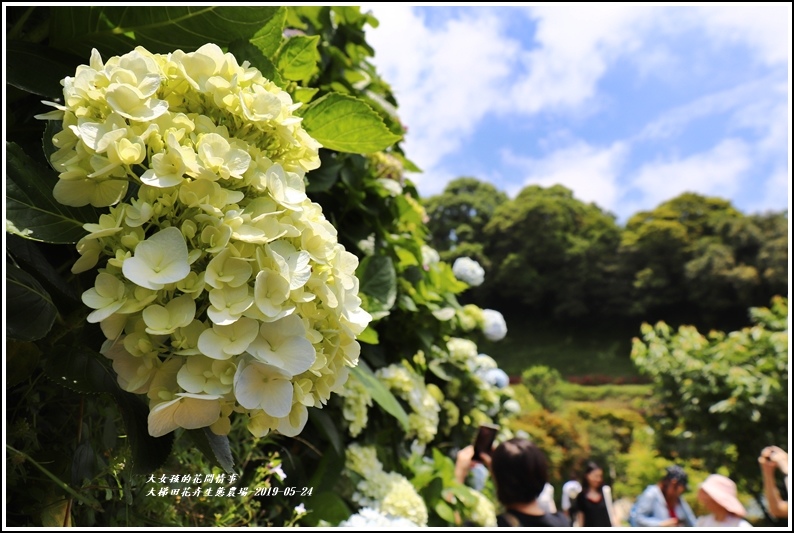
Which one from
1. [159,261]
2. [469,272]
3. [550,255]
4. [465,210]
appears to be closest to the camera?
[159,261]

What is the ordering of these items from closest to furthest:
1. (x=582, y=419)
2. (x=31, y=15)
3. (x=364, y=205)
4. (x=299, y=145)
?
(x=299, y=145) → (x=31, y=15) → (x=364, y=205) → (x=582, y=419)

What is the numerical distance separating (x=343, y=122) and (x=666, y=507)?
5206mm

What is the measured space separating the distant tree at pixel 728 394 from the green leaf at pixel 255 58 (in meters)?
7.46

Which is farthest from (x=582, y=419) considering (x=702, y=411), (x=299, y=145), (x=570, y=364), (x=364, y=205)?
(x=570, y=364)

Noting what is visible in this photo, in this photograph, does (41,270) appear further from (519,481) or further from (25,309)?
(519,481)

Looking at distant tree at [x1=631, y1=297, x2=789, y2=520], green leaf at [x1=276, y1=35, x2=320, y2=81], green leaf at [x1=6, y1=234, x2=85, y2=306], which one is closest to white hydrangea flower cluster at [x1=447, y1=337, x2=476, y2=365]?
green leaf at [x1=276, y1=35, x2=320, y2=81]

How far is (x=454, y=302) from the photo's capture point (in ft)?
7.77

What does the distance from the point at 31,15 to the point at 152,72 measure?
1.28 feet

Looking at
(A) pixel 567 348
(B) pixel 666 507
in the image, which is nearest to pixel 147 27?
(B) pixel 666 507

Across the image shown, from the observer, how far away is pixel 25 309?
0.49 metres

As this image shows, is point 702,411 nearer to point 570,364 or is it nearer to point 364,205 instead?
point 364,205

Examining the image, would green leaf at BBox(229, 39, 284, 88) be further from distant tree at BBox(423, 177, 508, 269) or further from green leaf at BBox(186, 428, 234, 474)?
distant tree at BBox(423, 177, 508, 269)

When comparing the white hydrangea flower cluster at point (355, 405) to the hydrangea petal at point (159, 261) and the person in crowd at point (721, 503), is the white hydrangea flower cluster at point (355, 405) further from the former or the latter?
the person in crowd at point (721, 503)

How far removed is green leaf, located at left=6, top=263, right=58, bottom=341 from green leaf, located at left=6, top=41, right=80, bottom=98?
232 mm
